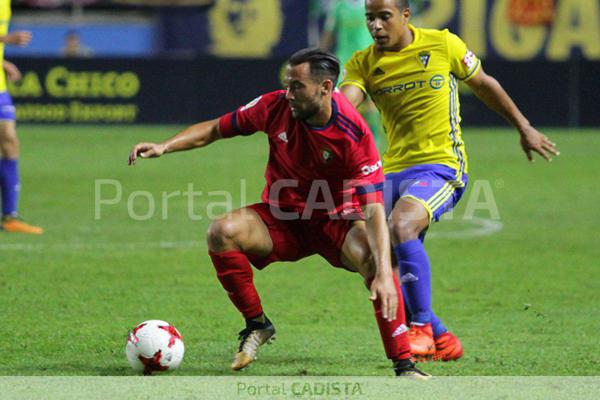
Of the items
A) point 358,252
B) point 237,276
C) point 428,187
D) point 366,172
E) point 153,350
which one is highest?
point 366,172

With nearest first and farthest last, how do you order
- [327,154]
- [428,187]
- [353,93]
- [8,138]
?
[327,154], [428,187], [353,93], [8,138]

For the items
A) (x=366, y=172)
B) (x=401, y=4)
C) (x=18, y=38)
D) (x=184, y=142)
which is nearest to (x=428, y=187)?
(x=366, y=172)

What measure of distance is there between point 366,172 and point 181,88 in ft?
55.9

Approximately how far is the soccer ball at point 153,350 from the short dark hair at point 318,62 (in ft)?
4.41

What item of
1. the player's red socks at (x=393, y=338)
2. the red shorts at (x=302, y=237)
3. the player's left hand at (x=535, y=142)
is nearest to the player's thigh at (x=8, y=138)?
the red shorts at (x=302, y=237)

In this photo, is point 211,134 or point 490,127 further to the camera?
point 490,127

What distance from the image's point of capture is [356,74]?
6344 millimetres

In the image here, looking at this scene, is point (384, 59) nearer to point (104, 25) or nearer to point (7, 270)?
point (7, 270)

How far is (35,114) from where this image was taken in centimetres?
2214

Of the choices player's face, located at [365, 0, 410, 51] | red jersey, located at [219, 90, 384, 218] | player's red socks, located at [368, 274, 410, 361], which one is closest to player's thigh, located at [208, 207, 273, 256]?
red jersey, located at [219, 90, 384, 218]

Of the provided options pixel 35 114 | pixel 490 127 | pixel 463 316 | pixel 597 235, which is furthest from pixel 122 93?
pixel 463 316

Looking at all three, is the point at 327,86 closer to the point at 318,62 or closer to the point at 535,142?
the point at 318,62

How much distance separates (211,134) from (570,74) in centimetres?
1780

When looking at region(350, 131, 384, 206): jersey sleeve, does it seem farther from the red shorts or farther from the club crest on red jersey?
the red shorts
